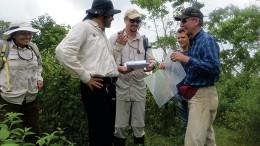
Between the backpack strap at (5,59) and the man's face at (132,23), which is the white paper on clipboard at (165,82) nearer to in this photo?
the man's face at (132,23)

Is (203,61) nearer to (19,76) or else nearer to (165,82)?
(165,82)

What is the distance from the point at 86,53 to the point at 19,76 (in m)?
0.92

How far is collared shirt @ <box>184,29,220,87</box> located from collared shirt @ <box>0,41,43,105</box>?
72.0 inches

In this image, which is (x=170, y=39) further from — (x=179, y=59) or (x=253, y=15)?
(x=179, y=59)

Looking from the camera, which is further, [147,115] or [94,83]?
[147,115]

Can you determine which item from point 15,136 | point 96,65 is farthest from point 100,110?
point 15,136

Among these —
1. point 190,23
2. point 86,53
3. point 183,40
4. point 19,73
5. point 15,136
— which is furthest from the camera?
point 183,40

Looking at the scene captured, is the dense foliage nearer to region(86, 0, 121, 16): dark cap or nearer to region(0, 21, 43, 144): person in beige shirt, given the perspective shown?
region(0, 21, 43, 144): person in beige shirt

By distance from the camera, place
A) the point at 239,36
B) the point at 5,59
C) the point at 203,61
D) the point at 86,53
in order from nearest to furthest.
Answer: the point at 203,61, the point at 86,53, the point at 5,59, the point at 239,36

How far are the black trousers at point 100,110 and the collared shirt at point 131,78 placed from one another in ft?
3.38

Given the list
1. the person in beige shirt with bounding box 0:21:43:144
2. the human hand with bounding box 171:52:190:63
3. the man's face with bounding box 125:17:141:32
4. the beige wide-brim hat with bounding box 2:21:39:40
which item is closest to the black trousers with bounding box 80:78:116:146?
the human hand with bounding box 171:52:190:63

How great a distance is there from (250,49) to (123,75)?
15.6 m

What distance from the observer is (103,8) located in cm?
405

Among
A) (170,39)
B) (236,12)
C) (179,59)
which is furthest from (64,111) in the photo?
(236,12)
